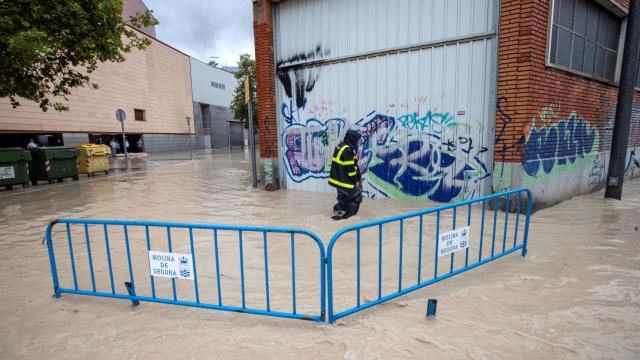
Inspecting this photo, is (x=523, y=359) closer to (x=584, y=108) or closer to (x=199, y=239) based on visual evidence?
(x=199, y=239)

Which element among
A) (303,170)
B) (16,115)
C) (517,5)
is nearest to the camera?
(517,5)

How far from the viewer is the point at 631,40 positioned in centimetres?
697

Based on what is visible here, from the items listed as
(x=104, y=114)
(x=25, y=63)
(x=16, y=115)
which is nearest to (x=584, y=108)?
(x=25, y=63)

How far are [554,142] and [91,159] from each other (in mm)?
16693

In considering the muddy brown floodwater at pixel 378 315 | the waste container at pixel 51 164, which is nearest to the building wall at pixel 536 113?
the muddy brown floodwater at pixel 378 315

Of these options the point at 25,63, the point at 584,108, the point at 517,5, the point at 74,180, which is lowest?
the point at 74,180

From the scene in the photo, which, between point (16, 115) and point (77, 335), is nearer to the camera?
point (77, 335)

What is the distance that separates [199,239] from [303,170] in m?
4.72

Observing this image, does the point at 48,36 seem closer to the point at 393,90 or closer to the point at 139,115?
the point at 393,90

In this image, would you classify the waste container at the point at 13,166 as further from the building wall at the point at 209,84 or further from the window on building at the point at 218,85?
the window on building at the point at 218,85

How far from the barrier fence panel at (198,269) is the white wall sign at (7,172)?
23.7 feet

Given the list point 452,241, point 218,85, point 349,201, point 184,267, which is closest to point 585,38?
point 349,201

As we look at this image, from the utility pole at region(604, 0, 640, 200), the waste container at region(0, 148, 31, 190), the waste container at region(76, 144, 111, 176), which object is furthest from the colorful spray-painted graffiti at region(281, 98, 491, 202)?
the waste container at region(76, 144, 111, 176)

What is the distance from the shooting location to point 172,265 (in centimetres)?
320
